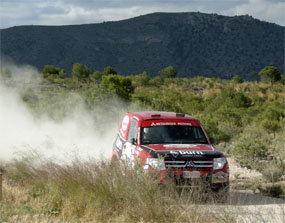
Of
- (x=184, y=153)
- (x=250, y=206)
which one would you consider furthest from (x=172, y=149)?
(x=250, y=206)

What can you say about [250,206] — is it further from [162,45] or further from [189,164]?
[162,45]

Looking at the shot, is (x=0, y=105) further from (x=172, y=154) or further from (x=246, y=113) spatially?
(x=172, y=154)

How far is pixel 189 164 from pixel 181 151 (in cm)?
35

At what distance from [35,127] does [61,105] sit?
2247mm

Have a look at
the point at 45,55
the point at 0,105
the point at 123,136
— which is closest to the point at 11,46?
the point at 45,55

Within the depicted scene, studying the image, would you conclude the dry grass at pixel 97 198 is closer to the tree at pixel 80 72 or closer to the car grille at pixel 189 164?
the car grille at pixel 189 164

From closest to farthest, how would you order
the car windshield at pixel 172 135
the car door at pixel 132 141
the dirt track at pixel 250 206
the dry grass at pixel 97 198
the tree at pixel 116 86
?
the dirt track at pixel 250 206, the dry grass at pixel 97 198, the car door at pixel 132 141, the car windshield at pixel 172 135, the tree at pixel 116 86

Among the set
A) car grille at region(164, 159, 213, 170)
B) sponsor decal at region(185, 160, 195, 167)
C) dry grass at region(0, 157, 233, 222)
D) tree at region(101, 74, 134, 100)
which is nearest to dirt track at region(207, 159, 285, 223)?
dry grass at region(0, 157, 233, 222)

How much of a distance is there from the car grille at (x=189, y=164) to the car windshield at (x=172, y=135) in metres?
1.11

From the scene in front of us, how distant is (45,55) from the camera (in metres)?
113

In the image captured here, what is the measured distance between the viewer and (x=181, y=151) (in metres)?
9.19

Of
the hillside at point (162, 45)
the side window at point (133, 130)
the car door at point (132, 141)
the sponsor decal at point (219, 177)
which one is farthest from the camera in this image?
the hillside at point (162, 45)

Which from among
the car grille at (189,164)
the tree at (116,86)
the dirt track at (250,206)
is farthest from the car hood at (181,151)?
the tree at (116,86)

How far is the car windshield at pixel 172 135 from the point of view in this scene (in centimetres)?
1006
